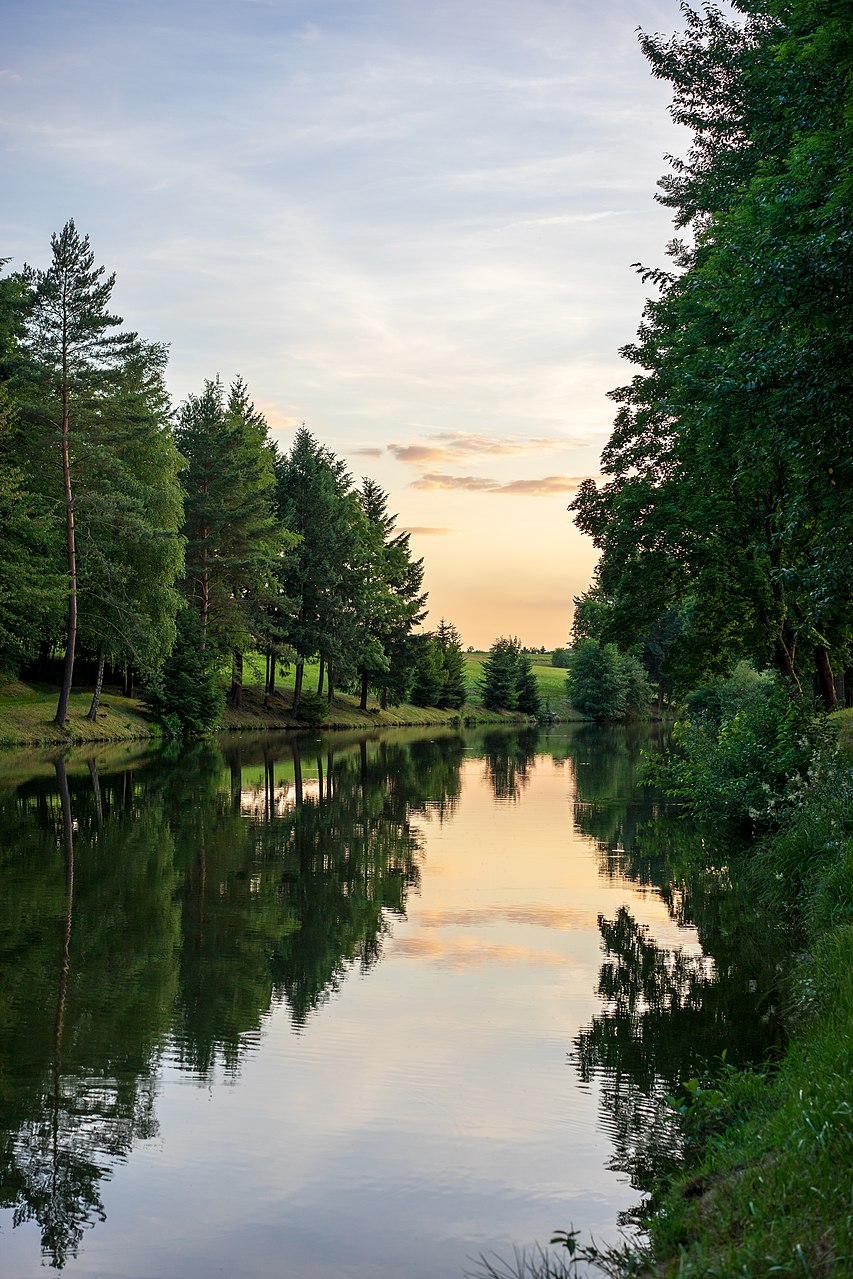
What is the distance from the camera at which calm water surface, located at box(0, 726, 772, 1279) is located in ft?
18.1

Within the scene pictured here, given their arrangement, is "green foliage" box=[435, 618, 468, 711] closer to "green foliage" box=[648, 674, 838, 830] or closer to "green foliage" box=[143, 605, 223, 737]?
"green foliage" box=[143, 605, 223, 737]

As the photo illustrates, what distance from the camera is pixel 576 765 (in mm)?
43375

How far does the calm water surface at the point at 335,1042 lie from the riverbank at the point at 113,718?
2362cm

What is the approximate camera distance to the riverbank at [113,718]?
40500 mm

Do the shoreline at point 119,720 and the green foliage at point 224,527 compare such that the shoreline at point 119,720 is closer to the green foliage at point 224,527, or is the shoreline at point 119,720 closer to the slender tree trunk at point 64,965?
the green foliage at point 224,527

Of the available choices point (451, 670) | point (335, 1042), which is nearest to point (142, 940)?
point (335, 1042)

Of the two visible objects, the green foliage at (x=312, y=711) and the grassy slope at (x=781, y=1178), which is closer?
the grassy slope at (x=781, y=1178)

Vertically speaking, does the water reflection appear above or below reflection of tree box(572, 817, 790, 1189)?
below

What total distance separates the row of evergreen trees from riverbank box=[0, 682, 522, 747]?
109 centimetres

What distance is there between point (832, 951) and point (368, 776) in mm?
25541

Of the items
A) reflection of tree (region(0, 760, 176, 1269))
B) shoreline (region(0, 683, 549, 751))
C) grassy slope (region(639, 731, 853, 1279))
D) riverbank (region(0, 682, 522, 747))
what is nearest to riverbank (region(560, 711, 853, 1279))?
grassy slope (region(639, 731, 853, 1279))

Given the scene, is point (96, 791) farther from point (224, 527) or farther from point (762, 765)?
point (224, 527)

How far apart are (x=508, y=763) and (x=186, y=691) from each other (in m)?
16.3

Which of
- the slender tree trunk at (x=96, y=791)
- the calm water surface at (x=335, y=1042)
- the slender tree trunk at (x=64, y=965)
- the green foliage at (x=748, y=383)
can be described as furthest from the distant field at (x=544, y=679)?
the calm water surface at (x=335, y=1042)
